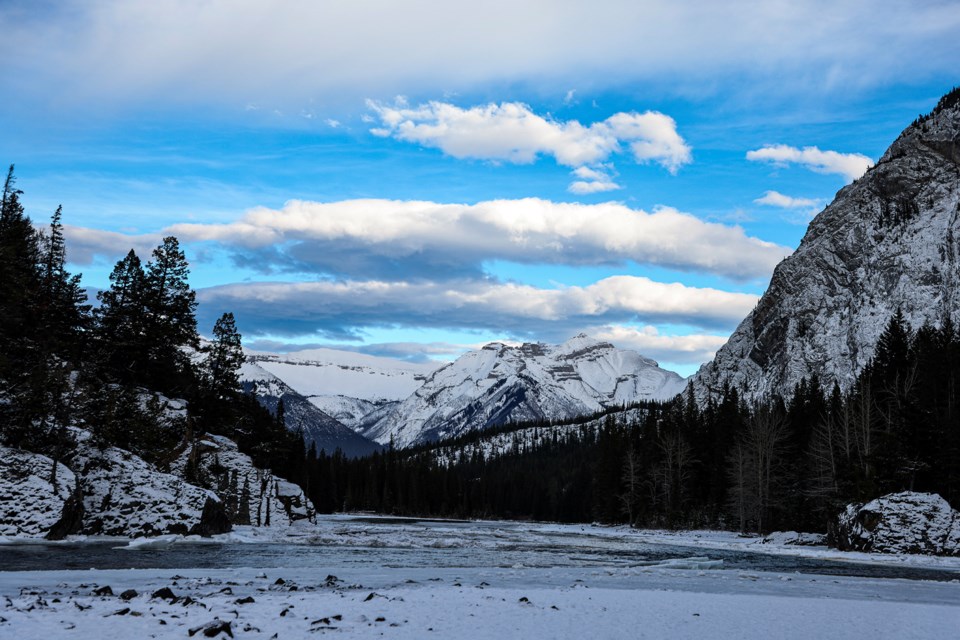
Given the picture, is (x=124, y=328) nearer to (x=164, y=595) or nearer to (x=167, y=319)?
(x=167, y=319)

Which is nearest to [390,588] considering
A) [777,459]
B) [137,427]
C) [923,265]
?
[137,427]

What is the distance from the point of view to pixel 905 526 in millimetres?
53375

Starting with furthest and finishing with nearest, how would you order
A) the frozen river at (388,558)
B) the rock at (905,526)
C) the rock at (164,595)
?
the rock at (905,526) < the frozen river at (388,558) < the rock at (164,595)

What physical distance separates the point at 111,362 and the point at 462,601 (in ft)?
209

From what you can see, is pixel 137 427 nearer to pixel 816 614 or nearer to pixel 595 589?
pixel 595 589

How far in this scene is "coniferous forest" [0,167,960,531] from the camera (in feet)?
192

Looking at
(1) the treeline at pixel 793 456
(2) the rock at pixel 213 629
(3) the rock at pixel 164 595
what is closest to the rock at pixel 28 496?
(3) the rock at pixel 164 595

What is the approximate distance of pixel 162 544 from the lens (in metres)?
45.6

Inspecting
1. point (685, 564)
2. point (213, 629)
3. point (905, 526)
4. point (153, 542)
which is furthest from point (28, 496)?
point (905, 526)

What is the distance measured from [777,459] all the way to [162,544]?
233 ft

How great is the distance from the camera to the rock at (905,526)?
52.0 metres

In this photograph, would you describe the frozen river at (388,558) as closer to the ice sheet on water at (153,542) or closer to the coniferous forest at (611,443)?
the ice sheet on water at (153,542)

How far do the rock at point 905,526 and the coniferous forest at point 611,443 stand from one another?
279 inches

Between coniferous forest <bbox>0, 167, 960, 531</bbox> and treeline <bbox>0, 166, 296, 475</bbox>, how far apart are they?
0.54 ft
